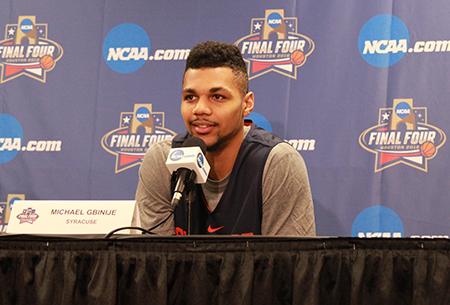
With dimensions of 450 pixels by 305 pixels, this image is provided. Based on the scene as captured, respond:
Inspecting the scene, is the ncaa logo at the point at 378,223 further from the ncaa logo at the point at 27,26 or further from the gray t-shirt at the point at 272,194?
the ncaa logo at the point at 27,26

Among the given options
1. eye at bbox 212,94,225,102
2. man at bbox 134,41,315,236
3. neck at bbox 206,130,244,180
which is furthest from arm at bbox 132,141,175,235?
eye at bbox 212,94,225,102

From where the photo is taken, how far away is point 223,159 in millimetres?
2135

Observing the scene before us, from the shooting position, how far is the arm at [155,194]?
2.09 m

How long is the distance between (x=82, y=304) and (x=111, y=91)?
73.5 inches

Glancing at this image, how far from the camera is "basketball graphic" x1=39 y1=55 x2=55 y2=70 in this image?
310 centimetres

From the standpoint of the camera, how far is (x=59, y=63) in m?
3.09

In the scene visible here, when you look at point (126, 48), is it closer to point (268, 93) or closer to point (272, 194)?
point (268, 93)

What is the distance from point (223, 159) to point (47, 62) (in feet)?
4.61

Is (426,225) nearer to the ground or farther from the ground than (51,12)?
nearer to the ground

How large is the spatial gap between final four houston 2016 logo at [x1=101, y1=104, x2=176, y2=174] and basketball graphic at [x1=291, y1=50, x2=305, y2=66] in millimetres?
676

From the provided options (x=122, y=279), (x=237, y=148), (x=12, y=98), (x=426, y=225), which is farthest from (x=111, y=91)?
(x=122, y=279)

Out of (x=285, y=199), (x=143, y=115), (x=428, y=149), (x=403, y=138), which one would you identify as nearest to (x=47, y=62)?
(x=143, y=115)

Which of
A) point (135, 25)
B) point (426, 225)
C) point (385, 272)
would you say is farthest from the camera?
point (135, 25)

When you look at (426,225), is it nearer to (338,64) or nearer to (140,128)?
(338,64)
